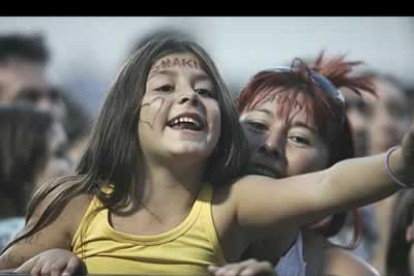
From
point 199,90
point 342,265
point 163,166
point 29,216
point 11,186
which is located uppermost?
point 199,90

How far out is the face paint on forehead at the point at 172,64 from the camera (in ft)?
4.09

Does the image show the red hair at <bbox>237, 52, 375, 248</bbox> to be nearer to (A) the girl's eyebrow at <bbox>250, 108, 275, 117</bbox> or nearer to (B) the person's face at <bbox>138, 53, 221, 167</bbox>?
(A) the girl's eyebrow at <bbox>250, 108, 275, 117</bbox>

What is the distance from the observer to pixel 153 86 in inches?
48.5

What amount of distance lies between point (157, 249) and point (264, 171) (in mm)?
264

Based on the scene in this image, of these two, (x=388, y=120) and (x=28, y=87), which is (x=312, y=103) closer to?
(x=388, y=120)

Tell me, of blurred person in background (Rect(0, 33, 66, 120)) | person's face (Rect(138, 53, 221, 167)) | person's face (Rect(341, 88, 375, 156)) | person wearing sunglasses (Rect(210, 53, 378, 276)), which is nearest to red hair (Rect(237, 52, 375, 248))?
person wearing sunglasses (Rect(210, 53, 378, 276))

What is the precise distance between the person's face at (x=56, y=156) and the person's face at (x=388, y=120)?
86cm

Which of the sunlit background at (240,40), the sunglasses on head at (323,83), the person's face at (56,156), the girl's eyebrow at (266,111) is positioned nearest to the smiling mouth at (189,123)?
the girl's eyebrow at (266,111)

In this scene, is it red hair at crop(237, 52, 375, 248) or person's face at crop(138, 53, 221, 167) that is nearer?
person's face at crop(138, 53, 221, 167)

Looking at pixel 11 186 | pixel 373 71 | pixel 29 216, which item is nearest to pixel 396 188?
pixel 29 216

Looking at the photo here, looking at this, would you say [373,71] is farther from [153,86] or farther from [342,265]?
[153,86]

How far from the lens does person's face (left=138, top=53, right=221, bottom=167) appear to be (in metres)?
1.17
